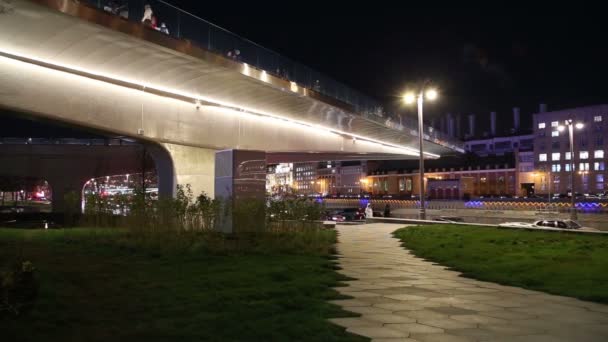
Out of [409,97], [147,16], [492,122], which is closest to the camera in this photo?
[147,16]

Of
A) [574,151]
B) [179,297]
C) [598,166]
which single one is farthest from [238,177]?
[574,151]

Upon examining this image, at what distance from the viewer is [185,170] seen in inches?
1054

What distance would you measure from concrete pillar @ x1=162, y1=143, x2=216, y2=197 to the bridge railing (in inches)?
228

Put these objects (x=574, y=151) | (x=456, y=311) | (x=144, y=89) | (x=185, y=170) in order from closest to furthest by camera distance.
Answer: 1. (x=456, y=311)
2. (x=144, y=89)
3. (x=185, y=170)
4. (x=574, y=151)

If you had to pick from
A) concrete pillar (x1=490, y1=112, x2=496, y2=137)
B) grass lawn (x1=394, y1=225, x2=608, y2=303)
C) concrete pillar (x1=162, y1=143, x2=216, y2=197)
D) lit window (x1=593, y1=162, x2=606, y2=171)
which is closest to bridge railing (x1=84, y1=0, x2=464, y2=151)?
concrete pillar (x1=162, y1=143, x2=216, y2=197)

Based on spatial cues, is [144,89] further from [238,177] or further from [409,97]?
[409,97]

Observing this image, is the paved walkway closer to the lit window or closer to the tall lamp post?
the tall lamp post

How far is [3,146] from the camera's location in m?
50.9

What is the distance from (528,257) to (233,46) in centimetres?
1570

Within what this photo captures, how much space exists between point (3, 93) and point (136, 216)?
21.4ft

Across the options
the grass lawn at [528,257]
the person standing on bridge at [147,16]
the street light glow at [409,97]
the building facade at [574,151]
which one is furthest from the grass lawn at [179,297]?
the building facade at [574,151]

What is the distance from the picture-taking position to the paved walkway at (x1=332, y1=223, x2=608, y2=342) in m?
6.22

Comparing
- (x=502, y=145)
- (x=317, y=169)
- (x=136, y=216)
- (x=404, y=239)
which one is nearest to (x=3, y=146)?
(x=136, y=216)

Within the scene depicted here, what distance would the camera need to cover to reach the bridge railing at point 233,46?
1858 centimetres
